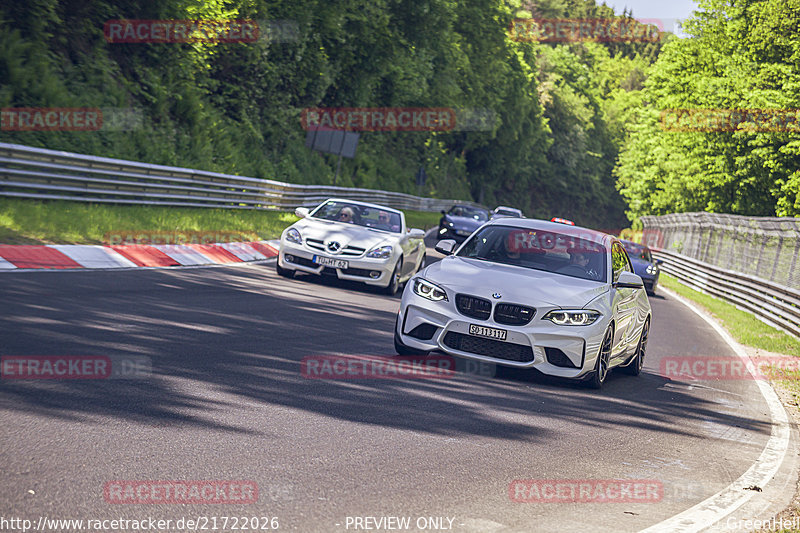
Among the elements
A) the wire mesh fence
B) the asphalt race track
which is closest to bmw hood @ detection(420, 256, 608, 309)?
the asphalt race track

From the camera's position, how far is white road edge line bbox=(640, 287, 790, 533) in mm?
5109

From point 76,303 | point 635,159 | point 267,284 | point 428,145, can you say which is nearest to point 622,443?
point 76,303

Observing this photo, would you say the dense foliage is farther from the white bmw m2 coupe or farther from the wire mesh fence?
the wire mesh fence

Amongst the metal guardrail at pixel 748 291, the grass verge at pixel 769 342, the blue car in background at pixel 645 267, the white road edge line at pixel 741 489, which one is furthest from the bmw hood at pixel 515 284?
the blue car in background at pixel 645 267

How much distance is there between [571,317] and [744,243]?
20156 mm

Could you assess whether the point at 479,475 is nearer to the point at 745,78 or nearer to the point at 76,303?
the point at 76,303

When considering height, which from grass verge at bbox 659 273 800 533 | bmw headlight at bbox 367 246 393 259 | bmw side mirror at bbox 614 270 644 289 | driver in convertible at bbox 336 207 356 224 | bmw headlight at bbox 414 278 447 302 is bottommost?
grass verge at bbox 659 273 800 533

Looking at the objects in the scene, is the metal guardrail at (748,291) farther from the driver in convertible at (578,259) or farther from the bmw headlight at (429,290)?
the bmw headlight at (429,290)

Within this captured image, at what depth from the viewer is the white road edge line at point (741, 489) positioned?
201 inches

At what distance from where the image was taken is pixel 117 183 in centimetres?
1898

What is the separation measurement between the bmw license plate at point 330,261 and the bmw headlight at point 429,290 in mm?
6000

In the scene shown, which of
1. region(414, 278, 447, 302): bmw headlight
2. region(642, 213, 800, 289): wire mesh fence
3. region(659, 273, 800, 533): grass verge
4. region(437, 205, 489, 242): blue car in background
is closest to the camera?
region(659, 273, 800, 533): grass verge

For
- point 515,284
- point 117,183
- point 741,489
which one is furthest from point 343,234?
point 741,489

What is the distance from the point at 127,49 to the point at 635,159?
4974 centimetres
